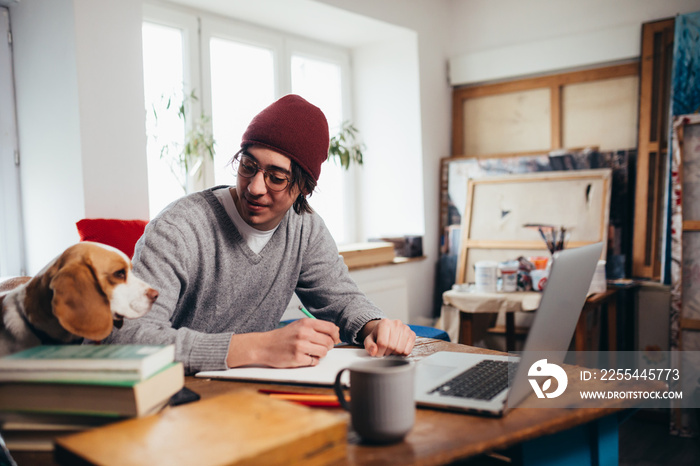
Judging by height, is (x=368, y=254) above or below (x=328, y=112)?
below

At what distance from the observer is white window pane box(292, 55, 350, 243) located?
3.74m

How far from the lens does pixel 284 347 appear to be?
1.13 metres

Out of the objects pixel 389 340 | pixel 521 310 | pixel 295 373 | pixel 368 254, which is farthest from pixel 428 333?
pixel 295 373

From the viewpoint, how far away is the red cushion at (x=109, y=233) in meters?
2.06

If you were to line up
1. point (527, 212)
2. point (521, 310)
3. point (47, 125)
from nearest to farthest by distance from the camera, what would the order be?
point (47, 125), point (521, 310), point (527, 212)

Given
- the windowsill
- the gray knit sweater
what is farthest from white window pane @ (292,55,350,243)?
the gray knit sweater

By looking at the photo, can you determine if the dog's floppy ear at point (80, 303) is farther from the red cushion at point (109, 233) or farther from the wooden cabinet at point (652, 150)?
the wooden cabinet at point (652, 150)

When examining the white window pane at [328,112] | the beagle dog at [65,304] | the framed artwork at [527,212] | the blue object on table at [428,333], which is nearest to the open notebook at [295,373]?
the beagle dog at [65,304]

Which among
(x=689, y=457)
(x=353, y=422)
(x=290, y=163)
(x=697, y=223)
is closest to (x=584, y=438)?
(x=353, y=422)

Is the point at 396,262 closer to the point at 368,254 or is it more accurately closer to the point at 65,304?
the point at 368,254

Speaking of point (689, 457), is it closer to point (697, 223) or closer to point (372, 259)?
point (697, 223)

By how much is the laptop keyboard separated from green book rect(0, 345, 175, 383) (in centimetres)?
46

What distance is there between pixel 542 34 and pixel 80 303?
3472 mm

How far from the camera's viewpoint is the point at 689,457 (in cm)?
246
